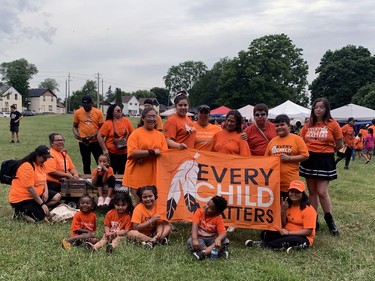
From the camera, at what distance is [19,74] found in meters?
110

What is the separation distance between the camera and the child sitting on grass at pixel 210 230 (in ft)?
16.2

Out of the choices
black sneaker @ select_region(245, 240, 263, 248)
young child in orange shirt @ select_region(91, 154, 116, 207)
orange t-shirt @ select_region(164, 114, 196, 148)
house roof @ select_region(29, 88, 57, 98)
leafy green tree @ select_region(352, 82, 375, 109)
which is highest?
house roof @ select_region(29, 88, 57, 98)

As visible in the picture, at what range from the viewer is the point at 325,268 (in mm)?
4684

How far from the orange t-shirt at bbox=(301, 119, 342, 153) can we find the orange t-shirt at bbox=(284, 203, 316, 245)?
1.03m

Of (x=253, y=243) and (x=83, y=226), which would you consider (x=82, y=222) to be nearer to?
(x=83, y=226)

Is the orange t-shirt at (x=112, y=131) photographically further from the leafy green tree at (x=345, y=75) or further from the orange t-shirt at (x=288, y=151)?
the leafy green tree at (x=345, y=75)

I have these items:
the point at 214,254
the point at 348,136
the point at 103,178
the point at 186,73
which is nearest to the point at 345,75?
the point at 348,136

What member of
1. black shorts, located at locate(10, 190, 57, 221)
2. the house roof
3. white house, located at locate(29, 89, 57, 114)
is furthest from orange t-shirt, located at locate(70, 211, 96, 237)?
the house roof

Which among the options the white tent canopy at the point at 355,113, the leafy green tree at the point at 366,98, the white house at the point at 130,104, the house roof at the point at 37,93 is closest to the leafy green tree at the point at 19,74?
the house roof at the point at 37,93

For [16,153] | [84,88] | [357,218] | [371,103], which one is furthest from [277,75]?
[84,88]

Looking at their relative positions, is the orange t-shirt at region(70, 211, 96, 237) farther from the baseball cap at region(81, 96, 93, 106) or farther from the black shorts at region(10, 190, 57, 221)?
the baseball cap at region(81, 96, 93, 106)

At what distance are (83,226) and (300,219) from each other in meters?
3.04

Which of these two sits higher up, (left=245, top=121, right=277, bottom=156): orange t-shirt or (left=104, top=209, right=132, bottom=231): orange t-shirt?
(left=245, top=121, right=277, bottom=156): orange t-shirt

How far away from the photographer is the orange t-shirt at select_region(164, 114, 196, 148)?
5.86 m
